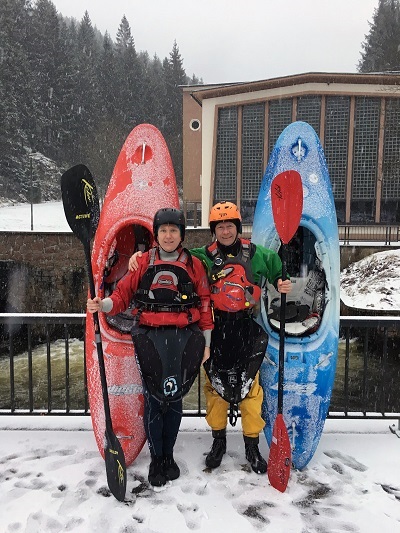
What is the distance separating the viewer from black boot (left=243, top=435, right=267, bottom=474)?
8.93 feet

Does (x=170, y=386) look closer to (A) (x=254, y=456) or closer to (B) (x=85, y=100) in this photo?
(A) (x=254, y=456)

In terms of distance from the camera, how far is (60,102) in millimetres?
39312

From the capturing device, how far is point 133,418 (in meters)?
2.96

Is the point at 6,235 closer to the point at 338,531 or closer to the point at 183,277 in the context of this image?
the point at 183,277

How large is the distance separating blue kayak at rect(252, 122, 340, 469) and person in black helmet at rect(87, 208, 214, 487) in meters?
0.70

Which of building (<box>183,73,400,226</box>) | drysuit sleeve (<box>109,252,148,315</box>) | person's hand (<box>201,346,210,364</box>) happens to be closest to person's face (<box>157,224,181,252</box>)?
drysuit sleeve (<box>109,252,148,315</box>)

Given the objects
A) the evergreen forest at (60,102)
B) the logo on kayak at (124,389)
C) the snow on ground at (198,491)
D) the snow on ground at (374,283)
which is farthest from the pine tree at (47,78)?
the snow on ground at (198,491)

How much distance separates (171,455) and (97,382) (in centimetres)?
76

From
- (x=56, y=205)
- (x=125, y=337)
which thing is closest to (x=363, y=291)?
(x=125, y=337)

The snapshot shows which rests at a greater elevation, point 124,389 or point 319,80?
point 319,80

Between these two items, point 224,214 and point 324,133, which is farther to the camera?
point 324,133

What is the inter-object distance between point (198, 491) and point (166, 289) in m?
1.19

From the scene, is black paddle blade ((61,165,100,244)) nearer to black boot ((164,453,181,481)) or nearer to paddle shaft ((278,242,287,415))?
paddle shaft ((278,242,287,415))

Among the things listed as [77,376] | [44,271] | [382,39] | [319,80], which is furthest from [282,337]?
[382,39]
